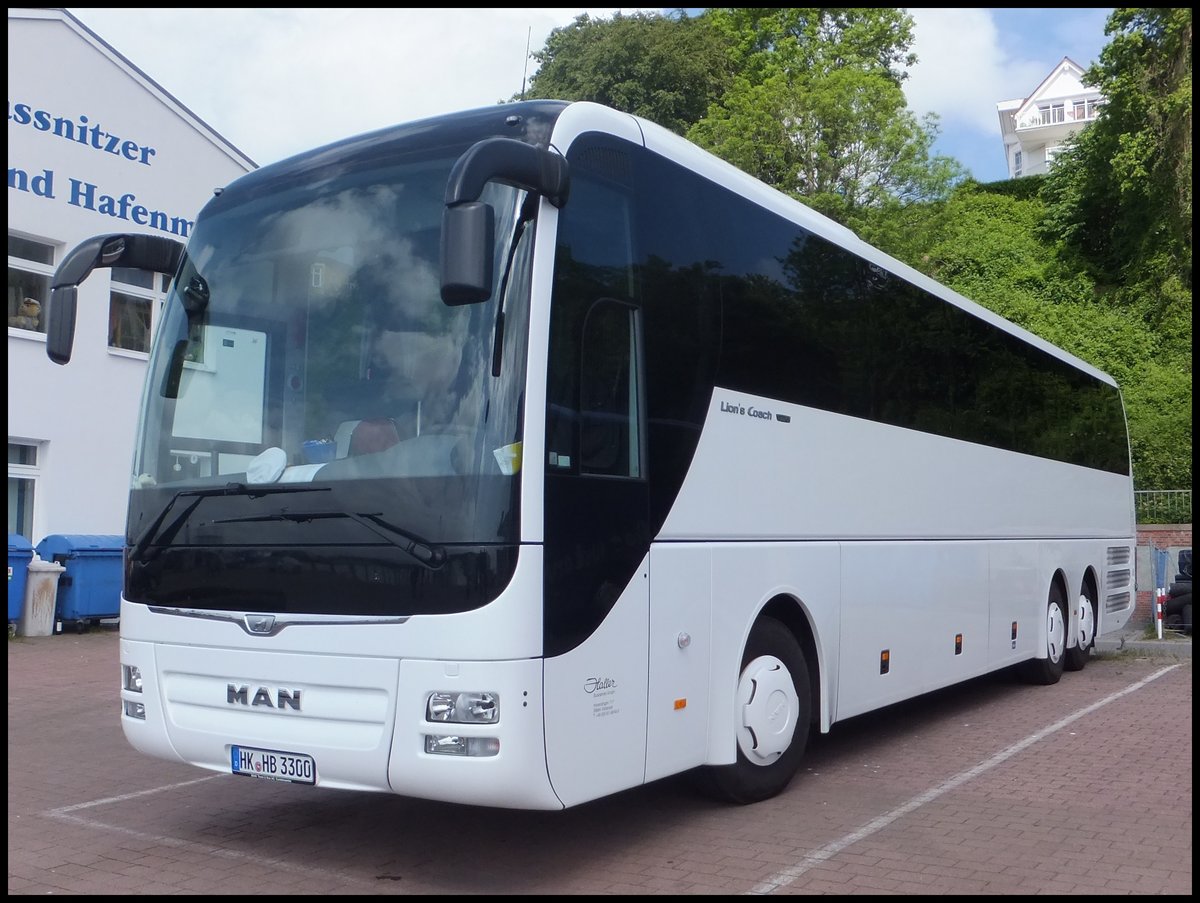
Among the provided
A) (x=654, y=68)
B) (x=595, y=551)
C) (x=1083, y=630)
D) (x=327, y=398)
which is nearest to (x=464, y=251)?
(x=327, y=398)

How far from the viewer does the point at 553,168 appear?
5.61 m

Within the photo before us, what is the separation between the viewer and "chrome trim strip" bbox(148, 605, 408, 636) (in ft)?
18.2

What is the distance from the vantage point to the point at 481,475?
539 centimetres

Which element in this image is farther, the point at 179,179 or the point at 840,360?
the point at 179,179

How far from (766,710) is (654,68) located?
39.6 m

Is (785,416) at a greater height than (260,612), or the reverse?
(785,416)

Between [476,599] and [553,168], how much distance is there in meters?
1.92

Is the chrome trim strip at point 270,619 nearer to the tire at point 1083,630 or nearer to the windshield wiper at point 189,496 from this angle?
the windshield wiper at point 189,496

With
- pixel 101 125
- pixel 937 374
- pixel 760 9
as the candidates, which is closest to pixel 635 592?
pixel 937 374

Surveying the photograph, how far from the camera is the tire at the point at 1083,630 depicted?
46.1 ft

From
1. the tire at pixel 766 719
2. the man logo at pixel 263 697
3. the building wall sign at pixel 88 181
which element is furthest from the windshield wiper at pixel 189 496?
the building wall sign at pixel 88 181

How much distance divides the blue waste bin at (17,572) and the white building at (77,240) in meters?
1.77

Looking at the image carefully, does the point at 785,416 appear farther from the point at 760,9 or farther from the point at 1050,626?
the point at 760,9

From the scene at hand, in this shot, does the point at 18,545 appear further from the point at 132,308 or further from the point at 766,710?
the point at 766,710
